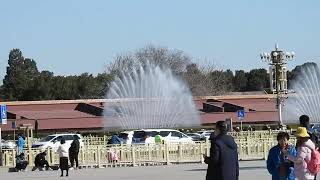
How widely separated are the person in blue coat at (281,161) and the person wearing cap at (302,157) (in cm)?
20

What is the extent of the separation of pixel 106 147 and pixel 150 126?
93.3 ft

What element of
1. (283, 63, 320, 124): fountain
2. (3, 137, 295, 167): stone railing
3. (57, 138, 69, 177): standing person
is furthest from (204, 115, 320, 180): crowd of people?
(283, 63, 320, 124): fountain

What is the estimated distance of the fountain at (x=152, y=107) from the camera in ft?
207

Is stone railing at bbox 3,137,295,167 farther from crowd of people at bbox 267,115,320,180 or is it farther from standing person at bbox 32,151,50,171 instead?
crowd of people at bbox 267,115,320,180

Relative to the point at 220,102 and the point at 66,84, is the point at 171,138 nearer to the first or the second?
the point at 220,102

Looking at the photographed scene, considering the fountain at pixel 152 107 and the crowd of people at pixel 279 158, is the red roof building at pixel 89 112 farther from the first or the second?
the crowd of people at pixel 279 158

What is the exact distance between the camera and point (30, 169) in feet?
109

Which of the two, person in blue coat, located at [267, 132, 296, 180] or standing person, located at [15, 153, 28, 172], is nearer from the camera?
person in blue coat, located at [267, 132, 296, 180]

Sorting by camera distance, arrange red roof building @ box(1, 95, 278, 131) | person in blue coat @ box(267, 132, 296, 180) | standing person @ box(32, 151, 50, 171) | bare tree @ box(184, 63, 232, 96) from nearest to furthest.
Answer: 1. person in blue coat @ box(267, 132, 296, 180)
2. standing person @ box(32, 151, 50, 171)
3. red roof building @ box(1, 95, 278, 131)
4. bare tree @ box(184, 63, 232, 96)

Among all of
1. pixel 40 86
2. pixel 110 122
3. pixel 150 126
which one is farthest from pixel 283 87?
pixel 40 86

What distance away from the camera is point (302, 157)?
1130 cm

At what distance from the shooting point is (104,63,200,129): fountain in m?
63.2

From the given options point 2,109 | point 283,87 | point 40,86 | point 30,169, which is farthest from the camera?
point 40,86

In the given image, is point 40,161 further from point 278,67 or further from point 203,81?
point 203,81
